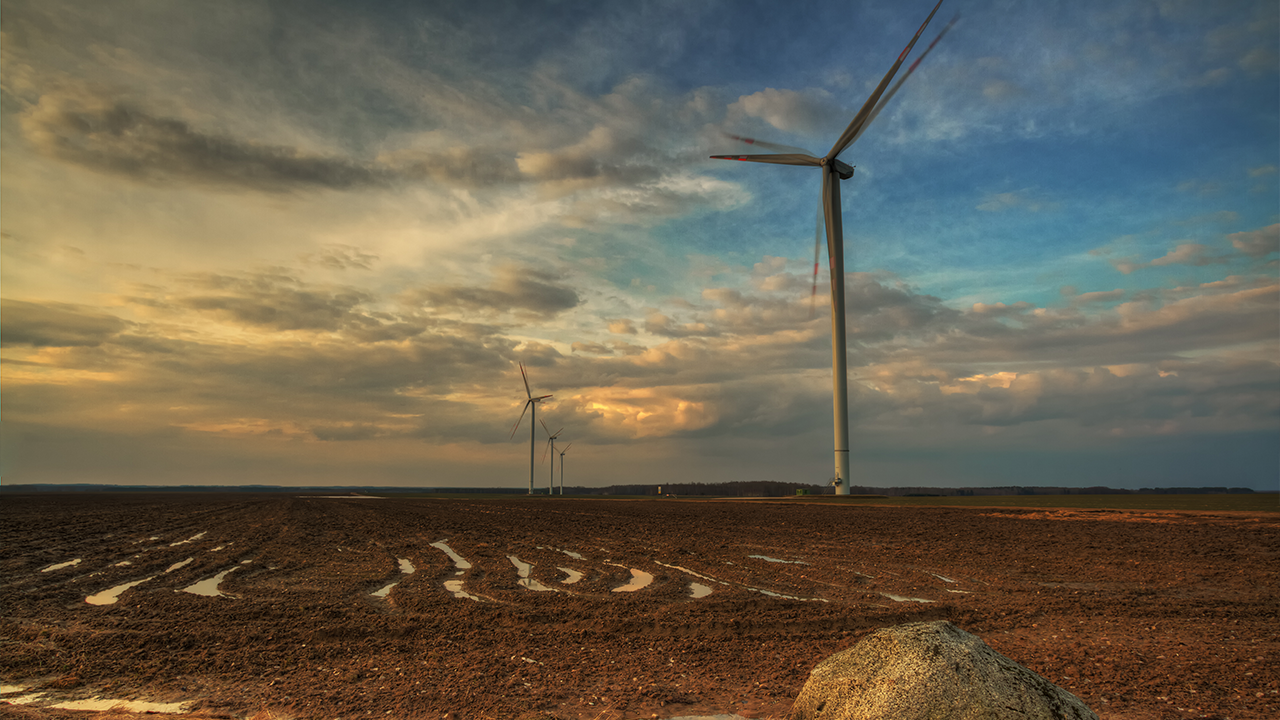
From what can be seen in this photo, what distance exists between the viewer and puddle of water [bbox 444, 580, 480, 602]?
49.4 feet

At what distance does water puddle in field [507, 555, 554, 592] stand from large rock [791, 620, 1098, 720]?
11.6 meters

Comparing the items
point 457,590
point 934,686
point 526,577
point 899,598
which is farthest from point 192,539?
point 934,686

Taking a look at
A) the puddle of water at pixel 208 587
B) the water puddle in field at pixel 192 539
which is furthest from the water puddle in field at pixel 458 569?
the water puddle in field at pixel 192 539

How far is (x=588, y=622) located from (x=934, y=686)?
8.57 metres

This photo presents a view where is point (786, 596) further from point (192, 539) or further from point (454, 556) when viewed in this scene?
point (192, 539)

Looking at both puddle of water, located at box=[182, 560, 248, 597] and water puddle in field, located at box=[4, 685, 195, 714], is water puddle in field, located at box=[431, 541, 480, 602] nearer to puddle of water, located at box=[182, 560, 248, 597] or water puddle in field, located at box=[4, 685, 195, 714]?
puddle of water, located at box=[182, 560, 248, 597]

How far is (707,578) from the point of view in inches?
713

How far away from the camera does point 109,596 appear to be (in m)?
15.5

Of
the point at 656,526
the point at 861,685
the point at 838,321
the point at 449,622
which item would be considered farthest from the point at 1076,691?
the point at 838,321

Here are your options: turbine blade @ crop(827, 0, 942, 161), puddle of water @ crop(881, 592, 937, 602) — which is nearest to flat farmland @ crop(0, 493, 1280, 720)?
puddle of water @ crop(881, 592, 937, 602)

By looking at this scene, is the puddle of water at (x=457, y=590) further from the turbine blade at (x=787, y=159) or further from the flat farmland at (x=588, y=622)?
the turbine blade at (x=787, y=159)

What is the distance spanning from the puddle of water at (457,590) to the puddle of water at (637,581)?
3316 millimetres

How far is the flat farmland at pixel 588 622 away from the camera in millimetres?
8734

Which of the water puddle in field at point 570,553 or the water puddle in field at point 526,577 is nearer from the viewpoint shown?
the water puddle in field at point 526,577
